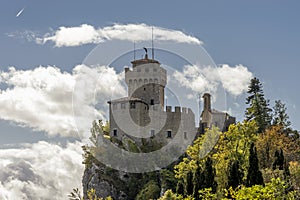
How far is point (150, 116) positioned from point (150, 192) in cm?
1045

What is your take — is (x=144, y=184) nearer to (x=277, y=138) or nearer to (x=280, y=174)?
(x=277, y=138)

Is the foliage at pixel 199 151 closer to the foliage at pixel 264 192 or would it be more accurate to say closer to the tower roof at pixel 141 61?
the tower roof at pixel 141 61

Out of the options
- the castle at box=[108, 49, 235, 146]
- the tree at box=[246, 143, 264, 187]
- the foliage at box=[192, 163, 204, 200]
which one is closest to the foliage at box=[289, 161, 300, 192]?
the tree at box=[246, 143, 264, 187]

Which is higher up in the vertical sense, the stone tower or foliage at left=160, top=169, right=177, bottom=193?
the stone tower

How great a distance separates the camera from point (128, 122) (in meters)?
75.6

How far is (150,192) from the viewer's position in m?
69.4

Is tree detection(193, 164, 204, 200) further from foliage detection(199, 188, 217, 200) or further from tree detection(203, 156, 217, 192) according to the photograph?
foliage detection(199, 188, 217, 200)

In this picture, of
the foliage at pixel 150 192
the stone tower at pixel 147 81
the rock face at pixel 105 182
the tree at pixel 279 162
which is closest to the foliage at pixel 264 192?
the tree at pixel 279 162

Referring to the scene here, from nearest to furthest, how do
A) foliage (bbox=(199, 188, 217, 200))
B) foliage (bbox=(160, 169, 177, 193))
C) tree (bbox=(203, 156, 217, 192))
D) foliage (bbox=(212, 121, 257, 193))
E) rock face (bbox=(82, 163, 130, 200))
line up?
foliage (bbox=(199, 188, 217, 200)) → tree (bbox=(203, 156, 217, 192)) → foliage (bbox=(212, 121, 257, 193)) → foliage (bbox=(160, 169, 177, 193)) → rock face (bbox=(82, 163, 130, 200))

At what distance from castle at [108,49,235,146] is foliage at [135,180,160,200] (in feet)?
19.9

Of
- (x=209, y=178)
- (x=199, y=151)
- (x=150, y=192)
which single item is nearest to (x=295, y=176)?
(x=209, y=178)

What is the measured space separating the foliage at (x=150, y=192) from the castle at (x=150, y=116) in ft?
19.9

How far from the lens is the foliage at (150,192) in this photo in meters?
69.0

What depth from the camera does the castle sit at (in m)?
75.7
